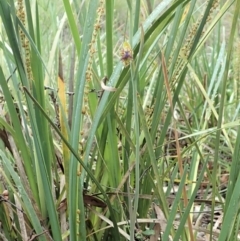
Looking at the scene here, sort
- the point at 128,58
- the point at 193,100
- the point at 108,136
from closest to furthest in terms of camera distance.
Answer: the point at 128,58, the point at 108,136, the point at 193,100

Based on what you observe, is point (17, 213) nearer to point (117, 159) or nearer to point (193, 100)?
point (117, 159)

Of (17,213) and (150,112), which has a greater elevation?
(150,112)

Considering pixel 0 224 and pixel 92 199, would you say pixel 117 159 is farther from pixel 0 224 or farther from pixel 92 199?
pixel 0 224

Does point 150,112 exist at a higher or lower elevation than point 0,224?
higher

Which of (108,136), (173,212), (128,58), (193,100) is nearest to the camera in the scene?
(128,58)

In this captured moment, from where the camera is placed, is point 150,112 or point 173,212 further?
point 150,112

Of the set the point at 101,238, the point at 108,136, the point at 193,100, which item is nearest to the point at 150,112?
the point at 108,136

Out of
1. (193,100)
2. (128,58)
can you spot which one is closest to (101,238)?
(128,58)

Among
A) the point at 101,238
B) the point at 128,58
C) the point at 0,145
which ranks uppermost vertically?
the point at 128,58

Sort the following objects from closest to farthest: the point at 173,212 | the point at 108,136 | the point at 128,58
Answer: the point at 128,58
the point at 173,212
the point at 108,136
